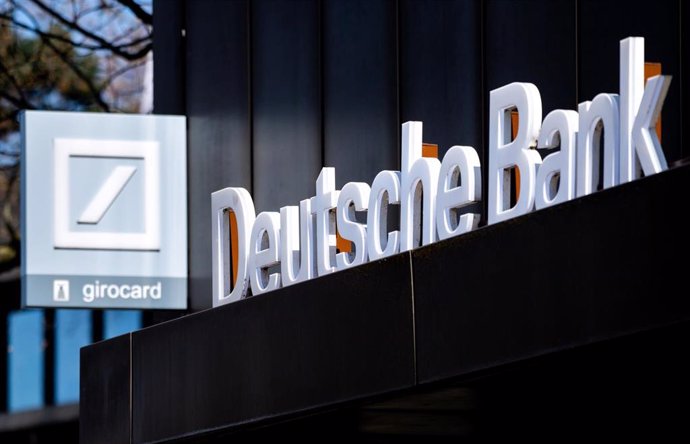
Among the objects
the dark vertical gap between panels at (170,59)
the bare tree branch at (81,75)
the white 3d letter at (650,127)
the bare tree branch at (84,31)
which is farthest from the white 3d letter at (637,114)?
the bare tree branch at (81,75)

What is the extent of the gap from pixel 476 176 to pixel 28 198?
726 cm

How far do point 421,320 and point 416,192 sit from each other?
158 centimetres

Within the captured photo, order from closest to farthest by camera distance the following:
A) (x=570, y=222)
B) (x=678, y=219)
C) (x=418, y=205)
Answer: (x=678, y=219)
(x=570, y=222)
(x=418, y=205)

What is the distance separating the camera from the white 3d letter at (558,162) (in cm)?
937

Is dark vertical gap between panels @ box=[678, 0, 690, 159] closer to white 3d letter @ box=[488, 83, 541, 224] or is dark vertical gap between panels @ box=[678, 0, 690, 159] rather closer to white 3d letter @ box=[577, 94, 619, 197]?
white 3d letter @ box=[488, 83, 541, 224]

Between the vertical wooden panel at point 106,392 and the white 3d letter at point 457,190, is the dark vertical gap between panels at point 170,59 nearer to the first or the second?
the vertical wooden panel at point 106,392

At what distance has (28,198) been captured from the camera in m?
16.5

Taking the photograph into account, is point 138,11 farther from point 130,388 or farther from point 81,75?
point 130,388

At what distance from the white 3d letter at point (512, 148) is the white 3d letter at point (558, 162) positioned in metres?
0.12

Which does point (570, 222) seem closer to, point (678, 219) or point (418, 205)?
point (678, 219)

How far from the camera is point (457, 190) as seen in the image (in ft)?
34.4

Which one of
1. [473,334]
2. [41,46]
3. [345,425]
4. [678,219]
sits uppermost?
[41,46]

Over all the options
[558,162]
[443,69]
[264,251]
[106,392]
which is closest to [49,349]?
[106,392]

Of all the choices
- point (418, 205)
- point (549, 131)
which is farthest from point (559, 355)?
point (418, 205)
